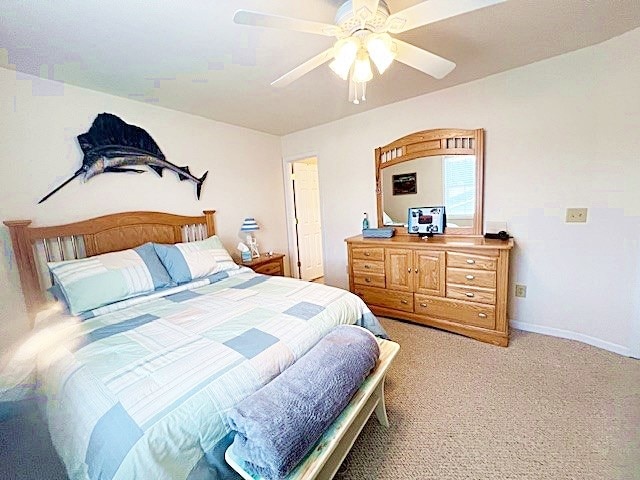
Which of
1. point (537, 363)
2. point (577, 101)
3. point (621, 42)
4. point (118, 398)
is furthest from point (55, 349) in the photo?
point (621, 42)

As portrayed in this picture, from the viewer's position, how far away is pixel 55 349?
139 centimetres

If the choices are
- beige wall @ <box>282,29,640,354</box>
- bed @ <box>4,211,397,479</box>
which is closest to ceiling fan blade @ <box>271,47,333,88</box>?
bed @ <box>4,211,397,479</box>

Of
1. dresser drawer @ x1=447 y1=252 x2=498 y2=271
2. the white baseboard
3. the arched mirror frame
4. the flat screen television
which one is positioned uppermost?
the arched mirror frame

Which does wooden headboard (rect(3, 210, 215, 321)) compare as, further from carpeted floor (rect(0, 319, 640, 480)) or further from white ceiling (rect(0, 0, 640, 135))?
white ceiling (rect(0, 0, 640, 135))

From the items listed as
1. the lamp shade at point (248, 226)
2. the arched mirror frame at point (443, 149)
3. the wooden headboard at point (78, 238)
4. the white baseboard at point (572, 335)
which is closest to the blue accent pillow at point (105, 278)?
the wooden headboard at point (78, 238)

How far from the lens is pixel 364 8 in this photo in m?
1.17

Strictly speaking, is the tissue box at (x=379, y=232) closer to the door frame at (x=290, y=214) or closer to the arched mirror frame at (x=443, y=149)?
the arched mirror frame at (x=443, y=149)

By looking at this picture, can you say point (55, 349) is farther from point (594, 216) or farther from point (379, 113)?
point (594, 216)

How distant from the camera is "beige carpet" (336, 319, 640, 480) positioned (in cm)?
131

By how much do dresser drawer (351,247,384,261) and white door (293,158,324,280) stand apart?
1.49 metres

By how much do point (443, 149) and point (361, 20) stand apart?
1863 millimetres

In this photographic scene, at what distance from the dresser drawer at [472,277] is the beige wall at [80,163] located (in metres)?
2.51

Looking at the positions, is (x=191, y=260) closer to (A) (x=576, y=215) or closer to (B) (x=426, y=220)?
(B) (x=426, y=220)

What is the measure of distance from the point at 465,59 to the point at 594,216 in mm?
1620
